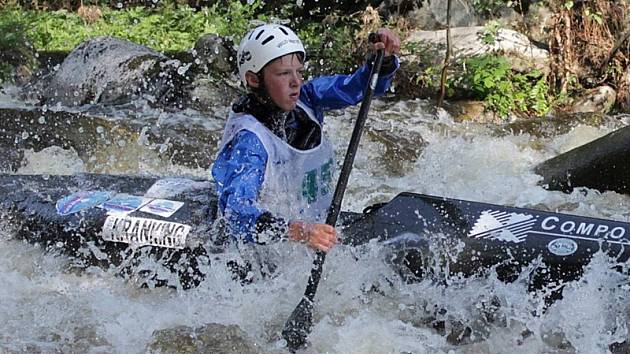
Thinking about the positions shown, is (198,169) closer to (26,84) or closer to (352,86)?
(352,86)

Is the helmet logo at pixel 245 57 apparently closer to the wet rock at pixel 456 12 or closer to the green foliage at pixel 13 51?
the wet rock at pixel 456 12

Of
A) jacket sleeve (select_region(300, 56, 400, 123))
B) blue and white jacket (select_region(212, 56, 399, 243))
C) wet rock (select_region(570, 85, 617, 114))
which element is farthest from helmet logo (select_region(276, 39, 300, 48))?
wet rock (select_region(570, 85, 617, 114))

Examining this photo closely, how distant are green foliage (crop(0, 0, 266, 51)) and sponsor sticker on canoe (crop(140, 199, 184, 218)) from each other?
6.71m

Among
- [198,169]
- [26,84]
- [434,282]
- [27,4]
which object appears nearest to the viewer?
[434,282]

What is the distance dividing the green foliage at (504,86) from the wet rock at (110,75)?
2914 mm

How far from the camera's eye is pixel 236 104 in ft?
Answer: 12.2

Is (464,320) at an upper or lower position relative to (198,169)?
upper

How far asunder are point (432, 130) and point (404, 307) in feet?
13.8

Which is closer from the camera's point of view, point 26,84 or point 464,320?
point 464,320

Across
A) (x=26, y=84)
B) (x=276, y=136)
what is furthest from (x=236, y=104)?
(x=26, y=84)

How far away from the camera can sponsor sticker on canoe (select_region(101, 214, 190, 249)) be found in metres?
3.79

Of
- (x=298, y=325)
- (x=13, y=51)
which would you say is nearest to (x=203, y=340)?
(x=298, y=325)

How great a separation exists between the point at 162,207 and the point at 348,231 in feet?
2.97

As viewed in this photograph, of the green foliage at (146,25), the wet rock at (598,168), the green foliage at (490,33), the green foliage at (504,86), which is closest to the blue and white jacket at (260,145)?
the wet rock at (598,168)
